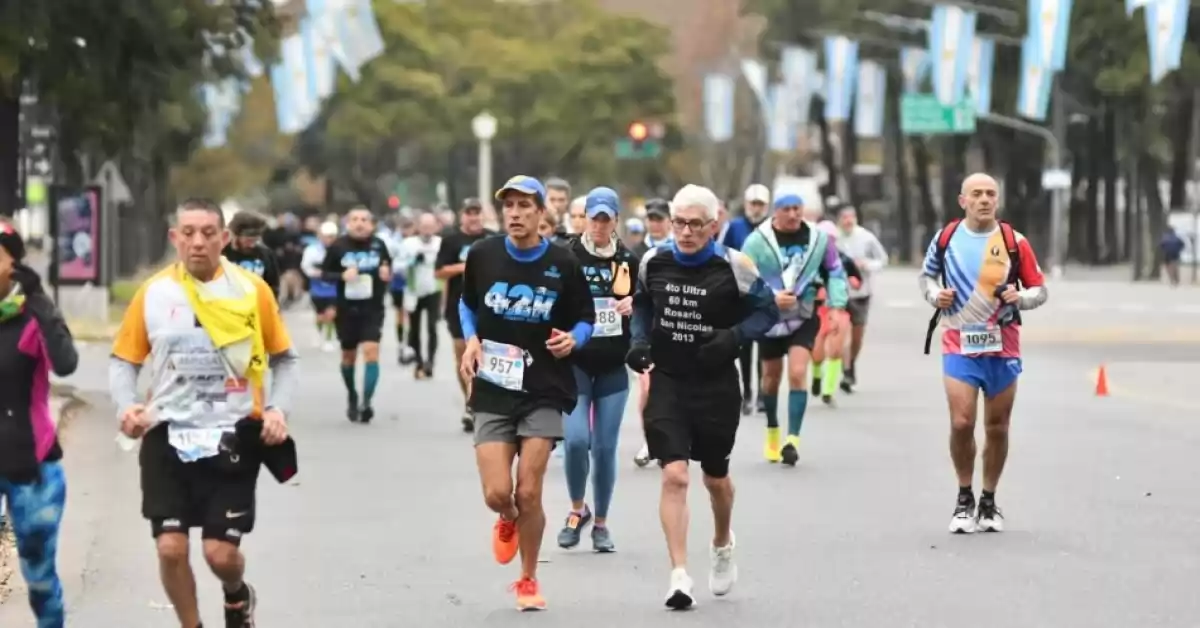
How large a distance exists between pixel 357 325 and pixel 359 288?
0.32 meters

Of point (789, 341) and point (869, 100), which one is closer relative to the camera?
point (789, 341)

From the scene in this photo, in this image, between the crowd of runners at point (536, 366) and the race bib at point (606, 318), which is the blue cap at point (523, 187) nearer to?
the crowd of runners at point (536, 366)

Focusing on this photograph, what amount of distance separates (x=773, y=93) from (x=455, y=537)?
69.0m

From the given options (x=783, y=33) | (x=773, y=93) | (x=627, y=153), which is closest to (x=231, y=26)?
(x=627, y=153)

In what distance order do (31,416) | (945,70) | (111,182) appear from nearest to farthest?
(31,416), (111,182), (945,70)

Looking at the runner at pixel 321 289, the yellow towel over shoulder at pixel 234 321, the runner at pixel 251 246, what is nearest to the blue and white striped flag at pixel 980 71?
the runner at pixel 321 289

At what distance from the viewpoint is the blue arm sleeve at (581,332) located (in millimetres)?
9820

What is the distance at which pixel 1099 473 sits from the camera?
50.2 ft

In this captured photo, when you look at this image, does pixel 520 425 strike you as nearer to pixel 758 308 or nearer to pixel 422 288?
pixel 758 308

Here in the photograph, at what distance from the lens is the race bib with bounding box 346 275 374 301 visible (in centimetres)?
1995

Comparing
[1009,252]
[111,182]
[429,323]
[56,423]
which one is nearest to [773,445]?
[1009,252]

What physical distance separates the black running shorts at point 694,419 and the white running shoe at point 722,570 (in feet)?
1.03

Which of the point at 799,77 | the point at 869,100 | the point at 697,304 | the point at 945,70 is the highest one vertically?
the point at 945,70

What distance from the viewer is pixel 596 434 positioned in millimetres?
11820
